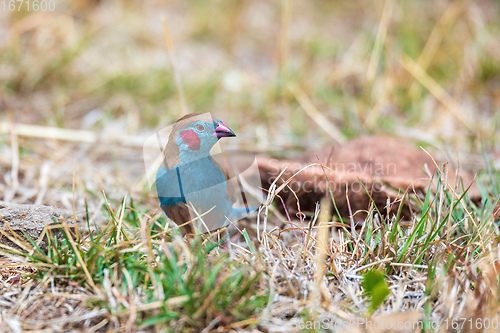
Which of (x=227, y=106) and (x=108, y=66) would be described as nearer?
(x=227, y=106)

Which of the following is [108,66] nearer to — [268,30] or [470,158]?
[268,30]

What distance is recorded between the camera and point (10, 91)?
379 centimetres

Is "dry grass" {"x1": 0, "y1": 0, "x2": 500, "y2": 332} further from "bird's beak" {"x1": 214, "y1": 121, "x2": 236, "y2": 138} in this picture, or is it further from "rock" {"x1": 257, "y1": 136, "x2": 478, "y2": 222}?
"bird's beak" {"x1": 214, "y1": 121, "x2": 236, "y2": 138}

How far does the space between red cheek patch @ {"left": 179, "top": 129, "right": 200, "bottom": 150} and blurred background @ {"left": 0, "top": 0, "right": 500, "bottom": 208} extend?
87 centimetres

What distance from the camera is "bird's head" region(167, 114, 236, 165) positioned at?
179 centimetres

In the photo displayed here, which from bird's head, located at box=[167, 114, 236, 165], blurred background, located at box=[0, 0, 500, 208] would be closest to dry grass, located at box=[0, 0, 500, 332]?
blurred background, located at box=[0, 0, 500, 208]

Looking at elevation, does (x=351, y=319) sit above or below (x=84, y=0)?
below

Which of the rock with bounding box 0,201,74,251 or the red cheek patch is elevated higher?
the red cheek patch

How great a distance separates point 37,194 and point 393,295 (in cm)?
202

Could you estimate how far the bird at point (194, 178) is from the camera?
1.73 meters

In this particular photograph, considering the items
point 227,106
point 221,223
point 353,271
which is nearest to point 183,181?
point 221,223

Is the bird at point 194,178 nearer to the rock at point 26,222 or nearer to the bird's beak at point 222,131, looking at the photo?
the bird's beak at point 222,131

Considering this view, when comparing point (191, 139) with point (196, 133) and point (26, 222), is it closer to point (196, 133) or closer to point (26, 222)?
point (196, 133)

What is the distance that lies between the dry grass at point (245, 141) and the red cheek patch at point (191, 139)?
14.3 inches
